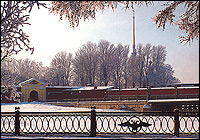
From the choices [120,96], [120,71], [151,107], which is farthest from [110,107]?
[120,71]

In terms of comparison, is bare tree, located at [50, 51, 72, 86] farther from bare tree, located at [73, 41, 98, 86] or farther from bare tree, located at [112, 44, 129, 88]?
bare tree, located at [112, 44, 129, 88]

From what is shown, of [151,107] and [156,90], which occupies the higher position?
[156,90]

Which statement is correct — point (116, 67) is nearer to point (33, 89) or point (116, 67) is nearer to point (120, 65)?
point (120, 65)

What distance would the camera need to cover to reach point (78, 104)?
3291 cm

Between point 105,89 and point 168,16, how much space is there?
86.8ft

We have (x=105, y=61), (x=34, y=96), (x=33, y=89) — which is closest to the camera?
(x=33, y=89)

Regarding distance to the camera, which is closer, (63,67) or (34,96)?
(34,96)

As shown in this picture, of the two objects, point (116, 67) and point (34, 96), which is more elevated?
point (116, 67)

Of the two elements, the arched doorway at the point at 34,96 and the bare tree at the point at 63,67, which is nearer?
the arched doorway at the point at 34,96

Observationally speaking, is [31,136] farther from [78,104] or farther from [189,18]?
[78,104]

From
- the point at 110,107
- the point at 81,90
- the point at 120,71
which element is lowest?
the point at 110,107

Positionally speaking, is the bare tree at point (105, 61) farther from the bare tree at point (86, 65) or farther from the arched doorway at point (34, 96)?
the arched doorway at point (34, 96)

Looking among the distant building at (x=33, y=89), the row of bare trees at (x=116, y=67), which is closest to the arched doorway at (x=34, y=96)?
the distant building at (x=33, y=89)

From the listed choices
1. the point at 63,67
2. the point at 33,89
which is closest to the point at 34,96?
the point at 33,89
